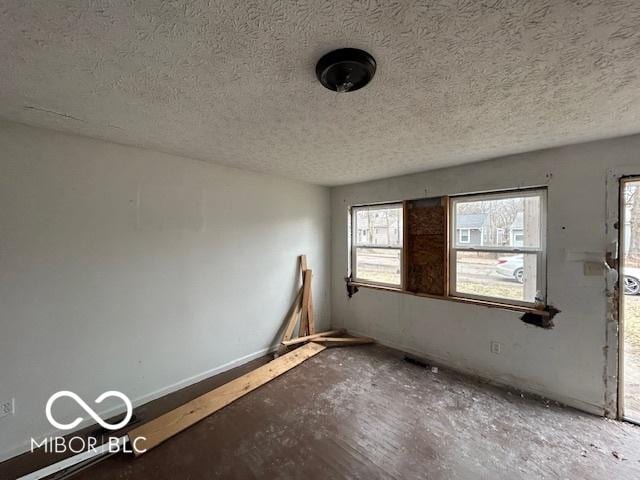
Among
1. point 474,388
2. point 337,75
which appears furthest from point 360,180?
point 474,388

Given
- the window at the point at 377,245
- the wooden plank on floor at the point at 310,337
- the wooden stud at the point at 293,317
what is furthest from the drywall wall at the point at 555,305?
the wooden stud at the point at 293,317

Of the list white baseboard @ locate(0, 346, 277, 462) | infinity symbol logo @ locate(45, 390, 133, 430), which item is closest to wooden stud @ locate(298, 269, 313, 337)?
white baseboard @ locate(0, 346, 277, 462)

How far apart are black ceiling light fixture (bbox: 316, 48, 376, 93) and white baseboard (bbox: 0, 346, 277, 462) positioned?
299 centimetres

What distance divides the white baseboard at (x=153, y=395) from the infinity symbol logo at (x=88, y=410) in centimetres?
4

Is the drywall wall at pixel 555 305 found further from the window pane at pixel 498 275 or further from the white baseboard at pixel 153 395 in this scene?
the white baseboard at pixel 153 395

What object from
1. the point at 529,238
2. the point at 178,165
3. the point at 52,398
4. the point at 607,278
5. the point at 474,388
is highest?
the point at 178,165

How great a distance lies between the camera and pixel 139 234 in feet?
7.69

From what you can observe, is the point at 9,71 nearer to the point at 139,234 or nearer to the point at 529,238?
the point at 139,234

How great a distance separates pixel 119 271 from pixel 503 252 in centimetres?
378

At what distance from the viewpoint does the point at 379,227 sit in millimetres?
3820

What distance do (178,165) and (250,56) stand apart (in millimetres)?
1814

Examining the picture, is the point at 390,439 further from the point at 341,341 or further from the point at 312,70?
the point at 312,70

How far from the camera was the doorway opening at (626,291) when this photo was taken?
212cm

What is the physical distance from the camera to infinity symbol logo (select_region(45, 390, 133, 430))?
1.93 metres
